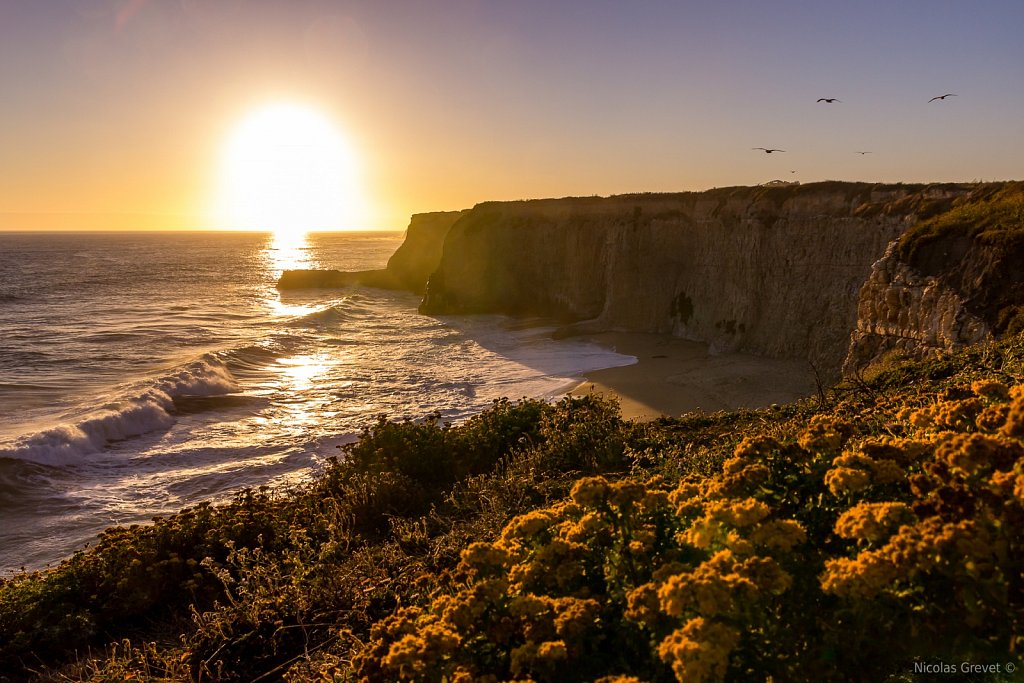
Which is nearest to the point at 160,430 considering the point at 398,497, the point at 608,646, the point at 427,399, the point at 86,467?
the point at 86,467

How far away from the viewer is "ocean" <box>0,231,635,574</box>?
14617 mm

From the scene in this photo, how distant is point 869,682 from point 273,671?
398 centimetres

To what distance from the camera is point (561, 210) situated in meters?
43.4

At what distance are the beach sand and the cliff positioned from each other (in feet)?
126

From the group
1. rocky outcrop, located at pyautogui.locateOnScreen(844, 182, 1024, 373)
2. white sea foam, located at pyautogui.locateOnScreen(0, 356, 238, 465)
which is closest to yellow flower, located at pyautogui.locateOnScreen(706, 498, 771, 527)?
rocky outcrop, located at pyautogui.locateOnScreen(844, 182, 1024, 373)

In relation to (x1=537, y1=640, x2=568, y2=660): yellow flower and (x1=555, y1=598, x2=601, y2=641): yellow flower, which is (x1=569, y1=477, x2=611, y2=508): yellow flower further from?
(x1=537, y1=640, x2=568, y2=660): yellow flower

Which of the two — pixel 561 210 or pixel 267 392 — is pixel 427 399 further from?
pixel 561 210

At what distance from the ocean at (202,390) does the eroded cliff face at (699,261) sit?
13.0 feet

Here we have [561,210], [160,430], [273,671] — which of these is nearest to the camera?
[273,671]

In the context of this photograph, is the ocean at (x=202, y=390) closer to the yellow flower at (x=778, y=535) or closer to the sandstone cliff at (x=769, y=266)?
the sandstone cliff at (x=769, y=266)

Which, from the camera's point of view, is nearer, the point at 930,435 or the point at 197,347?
the point at 930,435

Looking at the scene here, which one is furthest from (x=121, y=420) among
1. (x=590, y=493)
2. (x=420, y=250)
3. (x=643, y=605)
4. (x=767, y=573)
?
(x=420, y=250)

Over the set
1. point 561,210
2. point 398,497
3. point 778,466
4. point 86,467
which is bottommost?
point 86,467

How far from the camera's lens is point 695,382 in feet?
77.7
